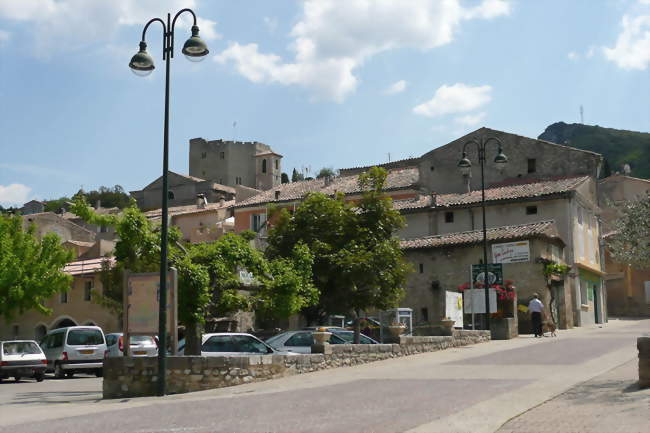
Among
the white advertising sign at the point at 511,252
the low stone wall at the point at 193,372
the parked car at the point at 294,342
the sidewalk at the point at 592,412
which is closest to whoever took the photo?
the sidewalk at the point at 592,412

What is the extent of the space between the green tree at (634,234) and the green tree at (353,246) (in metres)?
11.2

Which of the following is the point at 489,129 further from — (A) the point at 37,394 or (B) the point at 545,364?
(A) the point at 37,394

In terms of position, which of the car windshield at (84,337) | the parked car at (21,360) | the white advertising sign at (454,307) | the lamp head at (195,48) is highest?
the lamp head at (195,48)

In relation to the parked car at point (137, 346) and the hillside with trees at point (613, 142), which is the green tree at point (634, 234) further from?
the hillside with trees at point (613, 142)

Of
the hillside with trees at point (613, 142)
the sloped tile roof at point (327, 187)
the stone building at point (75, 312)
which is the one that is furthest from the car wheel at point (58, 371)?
the hillside with trees at point (613, 142)

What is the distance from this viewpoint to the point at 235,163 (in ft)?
398

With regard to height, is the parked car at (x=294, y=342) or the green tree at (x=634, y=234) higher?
the green tree at (x=634, y=234)

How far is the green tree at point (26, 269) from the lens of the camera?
34.9 metres

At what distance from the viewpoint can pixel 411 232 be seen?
43.6 m

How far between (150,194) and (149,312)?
87.8m

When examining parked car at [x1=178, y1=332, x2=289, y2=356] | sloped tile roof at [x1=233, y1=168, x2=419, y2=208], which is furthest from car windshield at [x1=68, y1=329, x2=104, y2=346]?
sloped tile roof at [x1=233, y1=168, x2=419, y2=208]

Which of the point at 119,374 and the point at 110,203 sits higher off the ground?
the point at 110,203

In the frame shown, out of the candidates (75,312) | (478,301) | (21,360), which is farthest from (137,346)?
(75,312)

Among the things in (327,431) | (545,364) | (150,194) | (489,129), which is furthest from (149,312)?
(150,194)
